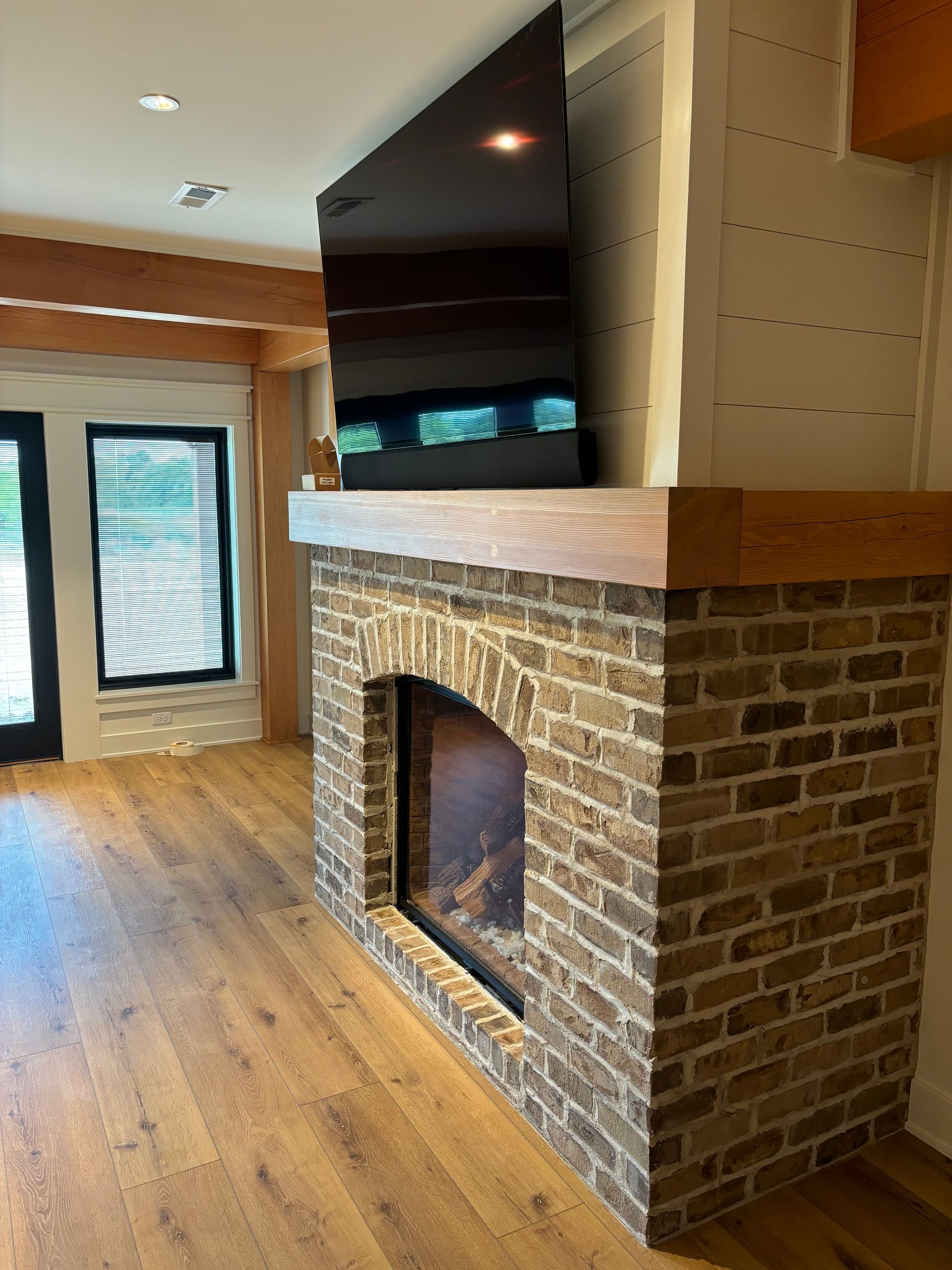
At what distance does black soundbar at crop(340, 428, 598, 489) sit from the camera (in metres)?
1.96

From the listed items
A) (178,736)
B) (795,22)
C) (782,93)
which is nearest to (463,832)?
(782,93)

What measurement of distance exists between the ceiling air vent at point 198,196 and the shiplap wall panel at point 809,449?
1.99m

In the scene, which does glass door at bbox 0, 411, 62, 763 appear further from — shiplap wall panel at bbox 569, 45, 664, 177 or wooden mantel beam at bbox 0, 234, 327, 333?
shiplap wall panel at bbox 569, 45, 664, 177

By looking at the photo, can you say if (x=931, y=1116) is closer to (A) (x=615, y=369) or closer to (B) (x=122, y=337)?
(A) (x=615, y=369)

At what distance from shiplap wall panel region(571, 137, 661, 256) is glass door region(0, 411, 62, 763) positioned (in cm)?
379

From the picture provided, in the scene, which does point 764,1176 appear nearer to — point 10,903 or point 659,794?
point 659,794

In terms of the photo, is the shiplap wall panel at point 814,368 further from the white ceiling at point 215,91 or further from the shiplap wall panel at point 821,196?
the white ceiling at point 215,91

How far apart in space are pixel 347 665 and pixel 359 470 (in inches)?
25.4

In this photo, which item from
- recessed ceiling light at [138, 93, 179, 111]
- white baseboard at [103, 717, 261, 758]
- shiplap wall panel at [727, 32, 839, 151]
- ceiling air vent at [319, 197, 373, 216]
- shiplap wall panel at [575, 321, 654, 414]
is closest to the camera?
shiplap wall panel at [727, 32, 839, 151]

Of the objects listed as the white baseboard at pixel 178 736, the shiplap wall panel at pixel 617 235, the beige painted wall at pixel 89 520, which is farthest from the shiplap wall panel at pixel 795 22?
the white baseboard at pixel 178 736

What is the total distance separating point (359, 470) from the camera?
2961 mm

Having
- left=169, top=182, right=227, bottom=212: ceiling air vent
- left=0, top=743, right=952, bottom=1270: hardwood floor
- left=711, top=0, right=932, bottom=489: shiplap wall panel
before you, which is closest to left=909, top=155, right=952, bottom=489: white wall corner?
left=711, top=0, right=932, bottom=489: shiplap wall panel

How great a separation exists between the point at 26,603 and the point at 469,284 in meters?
3.75

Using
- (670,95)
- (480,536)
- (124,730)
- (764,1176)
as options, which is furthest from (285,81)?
(124,730)
